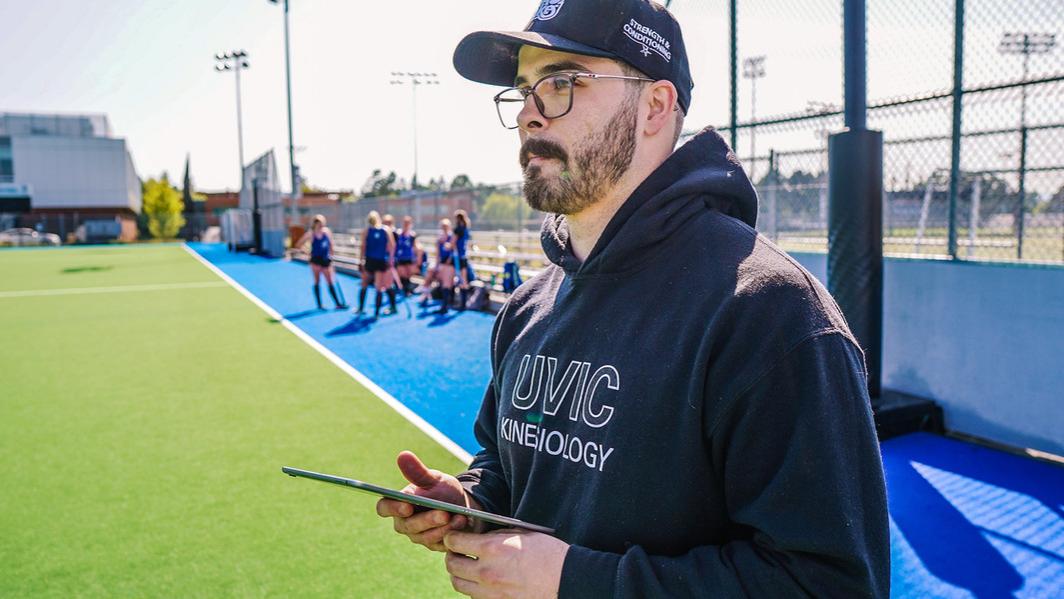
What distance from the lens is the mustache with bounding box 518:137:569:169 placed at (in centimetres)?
163

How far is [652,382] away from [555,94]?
26.4 inches

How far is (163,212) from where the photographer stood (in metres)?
69.3

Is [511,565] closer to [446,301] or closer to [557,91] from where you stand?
[557,91]

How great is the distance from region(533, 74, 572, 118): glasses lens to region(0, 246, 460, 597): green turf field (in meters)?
2.76

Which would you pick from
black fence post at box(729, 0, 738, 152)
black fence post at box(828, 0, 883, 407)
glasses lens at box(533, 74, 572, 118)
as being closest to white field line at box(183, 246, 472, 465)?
black fence post at box(828, 0, 883, 407)

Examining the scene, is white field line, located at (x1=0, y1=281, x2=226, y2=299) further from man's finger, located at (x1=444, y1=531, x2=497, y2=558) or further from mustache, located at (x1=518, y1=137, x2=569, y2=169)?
man's finger, located at (x1=444, y1=531, x2=497, y2=558)

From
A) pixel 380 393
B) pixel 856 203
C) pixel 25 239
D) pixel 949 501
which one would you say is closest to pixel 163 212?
pixel 25 239

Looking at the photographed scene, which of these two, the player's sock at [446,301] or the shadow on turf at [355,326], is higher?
A: the player's sock at [446,301]

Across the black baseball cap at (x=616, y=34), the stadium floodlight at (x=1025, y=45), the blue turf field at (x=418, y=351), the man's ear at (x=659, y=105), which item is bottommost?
the blue turf field at (x=418, y=351)

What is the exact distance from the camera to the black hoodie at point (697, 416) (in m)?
1.23

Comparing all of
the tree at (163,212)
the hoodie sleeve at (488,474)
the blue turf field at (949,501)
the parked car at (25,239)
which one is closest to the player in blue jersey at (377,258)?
the blue turf field at (949,501)

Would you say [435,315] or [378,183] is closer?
[435,315]

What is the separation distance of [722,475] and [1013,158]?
7.79 metres

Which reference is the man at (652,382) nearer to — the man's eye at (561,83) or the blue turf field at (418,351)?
the man's eye at (561,83)
